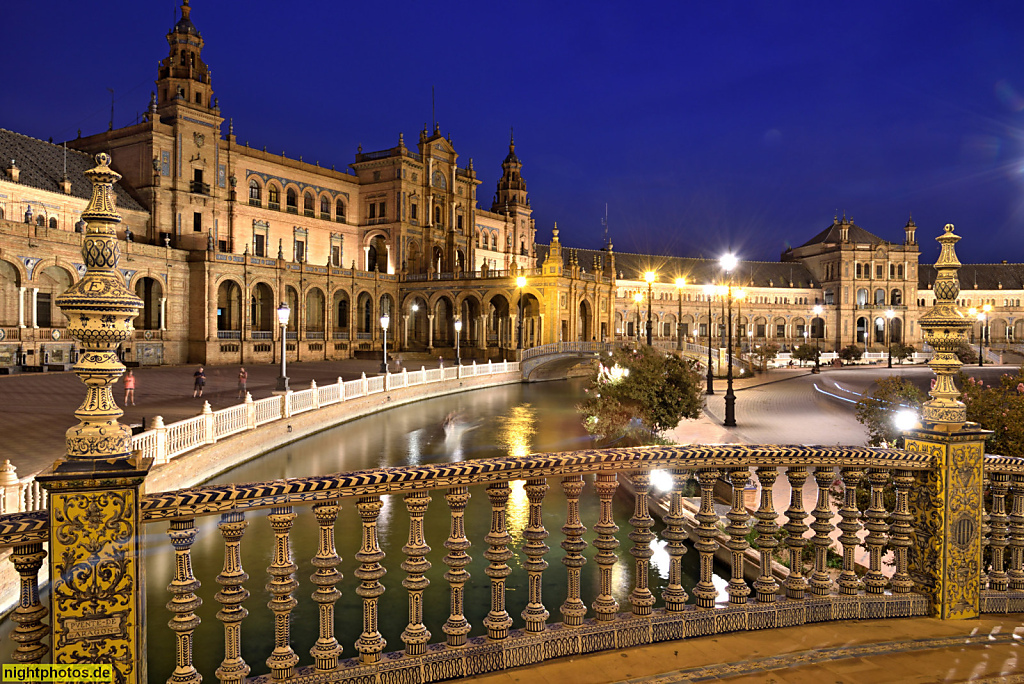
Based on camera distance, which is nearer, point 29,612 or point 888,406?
point 29,612

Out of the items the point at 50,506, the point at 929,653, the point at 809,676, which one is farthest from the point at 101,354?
the point at 929,653

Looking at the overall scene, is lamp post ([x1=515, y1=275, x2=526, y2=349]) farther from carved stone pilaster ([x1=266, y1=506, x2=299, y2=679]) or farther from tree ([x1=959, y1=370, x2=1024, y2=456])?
carved stone pilaster ([x1=266, y1=506, x2=299, y2=679])

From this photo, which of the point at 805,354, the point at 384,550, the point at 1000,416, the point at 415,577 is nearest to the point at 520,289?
the point at 384,550

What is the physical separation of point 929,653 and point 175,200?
156ft

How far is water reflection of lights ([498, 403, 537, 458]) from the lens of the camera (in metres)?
20.6

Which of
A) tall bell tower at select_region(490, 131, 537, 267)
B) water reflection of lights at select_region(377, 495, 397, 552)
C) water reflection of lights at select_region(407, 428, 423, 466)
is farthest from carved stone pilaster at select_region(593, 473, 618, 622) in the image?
tall bell tower at select_region(490, 131, 537, 267)

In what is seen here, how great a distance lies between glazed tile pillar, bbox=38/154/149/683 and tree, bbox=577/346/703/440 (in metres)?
15.5

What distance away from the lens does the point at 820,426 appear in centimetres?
2302

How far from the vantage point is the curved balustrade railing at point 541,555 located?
301 cm

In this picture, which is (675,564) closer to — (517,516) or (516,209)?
(517,516)

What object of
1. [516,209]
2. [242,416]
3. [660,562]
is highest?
[516,209]

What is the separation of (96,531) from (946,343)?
5196 millimetres

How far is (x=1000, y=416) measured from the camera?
27.9 ft

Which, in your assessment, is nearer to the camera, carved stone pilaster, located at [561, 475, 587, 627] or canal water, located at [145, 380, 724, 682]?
carved stone pilaster, located at [561, 475, 587, 627]
